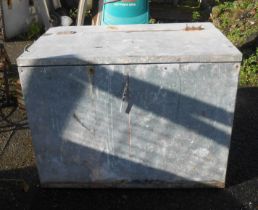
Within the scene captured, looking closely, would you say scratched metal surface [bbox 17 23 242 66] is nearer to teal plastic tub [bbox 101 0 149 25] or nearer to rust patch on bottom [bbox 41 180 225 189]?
rust patch on bottom [bbox 41 180 225 189]

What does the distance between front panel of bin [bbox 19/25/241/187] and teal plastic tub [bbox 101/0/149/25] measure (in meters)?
2.86

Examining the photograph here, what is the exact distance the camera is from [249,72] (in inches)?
212

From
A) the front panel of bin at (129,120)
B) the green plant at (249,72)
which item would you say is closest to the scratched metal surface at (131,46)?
the front panel of bin at (129,120)

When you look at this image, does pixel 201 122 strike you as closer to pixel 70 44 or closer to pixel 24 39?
pixel 70 44

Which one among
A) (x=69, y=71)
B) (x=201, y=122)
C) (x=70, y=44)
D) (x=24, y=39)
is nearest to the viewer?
(x=69, y=71)

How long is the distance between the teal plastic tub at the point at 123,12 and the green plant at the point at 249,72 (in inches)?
71.7

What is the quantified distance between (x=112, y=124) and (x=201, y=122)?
2.40 feet

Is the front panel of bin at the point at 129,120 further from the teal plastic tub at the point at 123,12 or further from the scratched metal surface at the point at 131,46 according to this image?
the teal plastic tub at the point at 123,12

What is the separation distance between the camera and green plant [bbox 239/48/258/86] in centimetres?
527

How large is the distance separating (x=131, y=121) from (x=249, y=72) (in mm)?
3205

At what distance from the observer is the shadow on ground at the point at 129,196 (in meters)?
3.07

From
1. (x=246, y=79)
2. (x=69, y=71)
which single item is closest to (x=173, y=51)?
(x=69, y=71)

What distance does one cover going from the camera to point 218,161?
3.03 m

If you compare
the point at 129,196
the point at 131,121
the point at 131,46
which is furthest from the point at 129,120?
the point at 129,196
